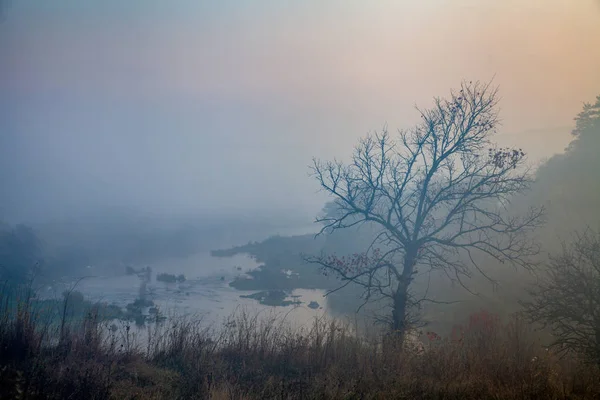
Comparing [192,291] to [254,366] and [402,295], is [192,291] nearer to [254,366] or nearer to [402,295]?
[402,295]

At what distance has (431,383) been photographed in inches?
232

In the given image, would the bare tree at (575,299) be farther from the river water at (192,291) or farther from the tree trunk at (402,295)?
the river water at (192,291)

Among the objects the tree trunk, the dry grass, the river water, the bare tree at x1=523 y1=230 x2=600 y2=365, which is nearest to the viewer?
the dry grass

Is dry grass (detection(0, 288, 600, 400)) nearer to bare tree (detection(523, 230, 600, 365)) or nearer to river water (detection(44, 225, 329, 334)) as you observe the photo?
bare tree (detection(523, 230, 600, 365))

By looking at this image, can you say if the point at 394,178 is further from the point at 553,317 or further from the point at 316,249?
the point at 316,249

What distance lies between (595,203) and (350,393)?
3424cm

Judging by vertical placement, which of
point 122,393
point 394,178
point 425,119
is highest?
point 425,119

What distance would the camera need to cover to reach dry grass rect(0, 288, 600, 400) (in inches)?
210

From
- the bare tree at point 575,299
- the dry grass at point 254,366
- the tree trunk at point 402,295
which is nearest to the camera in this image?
the dry grass at point 254,366

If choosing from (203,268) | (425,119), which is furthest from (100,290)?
(425,119)

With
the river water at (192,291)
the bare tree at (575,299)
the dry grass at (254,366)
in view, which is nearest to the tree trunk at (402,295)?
the dry grass at (254,366)

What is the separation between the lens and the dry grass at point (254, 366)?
533cm

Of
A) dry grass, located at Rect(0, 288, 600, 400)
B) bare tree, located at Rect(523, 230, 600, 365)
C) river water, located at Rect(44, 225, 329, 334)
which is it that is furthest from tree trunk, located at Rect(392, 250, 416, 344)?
bare tree, located at Rect(523, 230, 600, 365)

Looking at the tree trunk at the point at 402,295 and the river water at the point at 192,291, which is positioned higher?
the tree trunk at the point at 402,295
